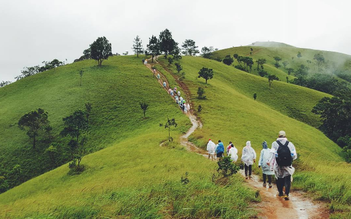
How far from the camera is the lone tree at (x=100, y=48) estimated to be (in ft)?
264

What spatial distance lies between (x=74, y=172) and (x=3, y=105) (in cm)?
6041

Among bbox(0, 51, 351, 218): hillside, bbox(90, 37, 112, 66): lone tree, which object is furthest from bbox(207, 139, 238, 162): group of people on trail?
bbox(90, 37, 112, 66): lone tree

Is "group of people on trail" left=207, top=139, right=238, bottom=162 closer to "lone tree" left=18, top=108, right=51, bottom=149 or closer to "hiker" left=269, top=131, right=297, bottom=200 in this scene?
"hiker" left=269, top=131, right=297, bottom=200

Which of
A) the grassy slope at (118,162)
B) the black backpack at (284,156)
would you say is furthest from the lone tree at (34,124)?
the black backpack at (284,156)

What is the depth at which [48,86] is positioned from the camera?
242ft

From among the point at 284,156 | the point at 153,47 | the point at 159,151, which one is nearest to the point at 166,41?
the point at 153,47

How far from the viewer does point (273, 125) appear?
46.8 metres

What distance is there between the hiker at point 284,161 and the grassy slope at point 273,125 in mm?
1163

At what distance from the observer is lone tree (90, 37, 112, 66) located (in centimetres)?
8038

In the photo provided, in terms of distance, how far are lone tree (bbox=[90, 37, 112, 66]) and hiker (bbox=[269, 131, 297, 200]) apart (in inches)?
3235

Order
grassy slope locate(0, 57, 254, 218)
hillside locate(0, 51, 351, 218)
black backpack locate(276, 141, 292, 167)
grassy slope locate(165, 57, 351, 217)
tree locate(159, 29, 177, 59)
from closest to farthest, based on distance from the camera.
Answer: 1. grassy slope locate(0, 57, 254, 218)
2. hillside locate(0, 51, 351, 218)
3. black backpack locate(276, 141, 292, 167)
4. grassy slope locate(165, 57, 351, 217)
5. tree locate(159, 29, 177, 59)

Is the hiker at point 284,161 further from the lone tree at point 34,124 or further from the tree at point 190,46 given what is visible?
the tree at point 190,46

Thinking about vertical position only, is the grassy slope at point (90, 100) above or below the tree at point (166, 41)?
below

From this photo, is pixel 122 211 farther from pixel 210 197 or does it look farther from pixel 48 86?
pixel 48 86
